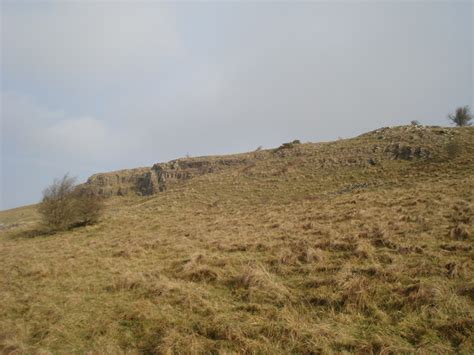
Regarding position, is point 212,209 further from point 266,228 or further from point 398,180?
point 398,180

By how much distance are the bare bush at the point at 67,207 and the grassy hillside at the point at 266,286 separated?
16.9ft

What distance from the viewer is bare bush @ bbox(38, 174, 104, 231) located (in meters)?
21.1

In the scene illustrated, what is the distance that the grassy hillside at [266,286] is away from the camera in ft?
16.3

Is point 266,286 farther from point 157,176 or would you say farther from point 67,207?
point 157,176

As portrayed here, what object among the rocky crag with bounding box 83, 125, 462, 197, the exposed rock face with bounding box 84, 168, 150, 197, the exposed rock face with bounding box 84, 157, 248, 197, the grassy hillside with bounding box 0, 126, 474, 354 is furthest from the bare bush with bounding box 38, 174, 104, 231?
the exposed rock face with bounding box 84, 168, 150, 197

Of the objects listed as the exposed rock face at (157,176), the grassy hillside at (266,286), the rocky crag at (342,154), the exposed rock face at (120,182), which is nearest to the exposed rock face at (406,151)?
Result: the rocky crag at (342,154)

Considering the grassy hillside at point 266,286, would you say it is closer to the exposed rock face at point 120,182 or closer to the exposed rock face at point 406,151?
the exposed rock face at point 406,151

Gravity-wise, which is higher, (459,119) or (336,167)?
(459,119)

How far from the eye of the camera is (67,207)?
21.5 metres

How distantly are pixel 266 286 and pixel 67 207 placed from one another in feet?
64.4

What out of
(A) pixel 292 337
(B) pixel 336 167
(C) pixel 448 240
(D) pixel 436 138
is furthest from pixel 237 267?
(D) pixel 436 138

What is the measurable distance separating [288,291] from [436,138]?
3070cm

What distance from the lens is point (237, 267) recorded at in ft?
28.3

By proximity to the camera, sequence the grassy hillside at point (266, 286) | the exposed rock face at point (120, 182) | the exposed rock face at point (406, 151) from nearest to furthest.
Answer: the grassy hillside at point (266, 286) < the exposed rock face at point (406, 151) < the exposed rock face at point (120, 182)
